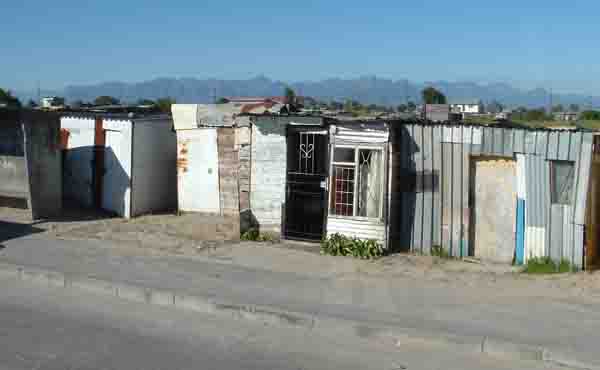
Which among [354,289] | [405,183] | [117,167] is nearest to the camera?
[354,289]

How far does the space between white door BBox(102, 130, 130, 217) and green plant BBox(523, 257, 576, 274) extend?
9465mm

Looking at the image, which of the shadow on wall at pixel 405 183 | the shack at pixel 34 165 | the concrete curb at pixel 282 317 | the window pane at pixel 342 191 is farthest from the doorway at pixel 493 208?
the shack at pixel 34 165

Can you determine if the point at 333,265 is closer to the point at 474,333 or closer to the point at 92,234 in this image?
the point at 474,333

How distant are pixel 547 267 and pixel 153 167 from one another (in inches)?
389

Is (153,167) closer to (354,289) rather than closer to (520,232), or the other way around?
(354,289)

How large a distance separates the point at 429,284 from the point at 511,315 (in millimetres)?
1837

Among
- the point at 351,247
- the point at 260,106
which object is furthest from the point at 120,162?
the point at 351,247

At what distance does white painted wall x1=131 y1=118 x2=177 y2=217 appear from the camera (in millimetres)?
16328

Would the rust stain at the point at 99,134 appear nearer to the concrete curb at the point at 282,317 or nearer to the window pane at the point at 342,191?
the concrete curb at the point at 282,317

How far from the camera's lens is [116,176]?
53.9 ft

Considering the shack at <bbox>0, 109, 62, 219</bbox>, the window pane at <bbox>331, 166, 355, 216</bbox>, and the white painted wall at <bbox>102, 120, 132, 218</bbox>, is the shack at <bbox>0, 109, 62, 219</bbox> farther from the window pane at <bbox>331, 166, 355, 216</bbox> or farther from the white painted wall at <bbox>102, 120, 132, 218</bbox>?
the window pane at <bbox>331, 166, 355, 216</bbox>

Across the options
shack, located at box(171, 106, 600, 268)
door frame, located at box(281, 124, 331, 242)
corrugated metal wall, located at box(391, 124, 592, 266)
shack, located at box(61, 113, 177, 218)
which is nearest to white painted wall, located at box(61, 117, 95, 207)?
shack, located at box(61, 113, 177, 218)

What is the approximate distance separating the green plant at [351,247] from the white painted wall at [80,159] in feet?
23.9

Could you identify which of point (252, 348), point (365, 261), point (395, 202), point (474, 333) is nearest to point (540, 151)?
point (395, 202)
